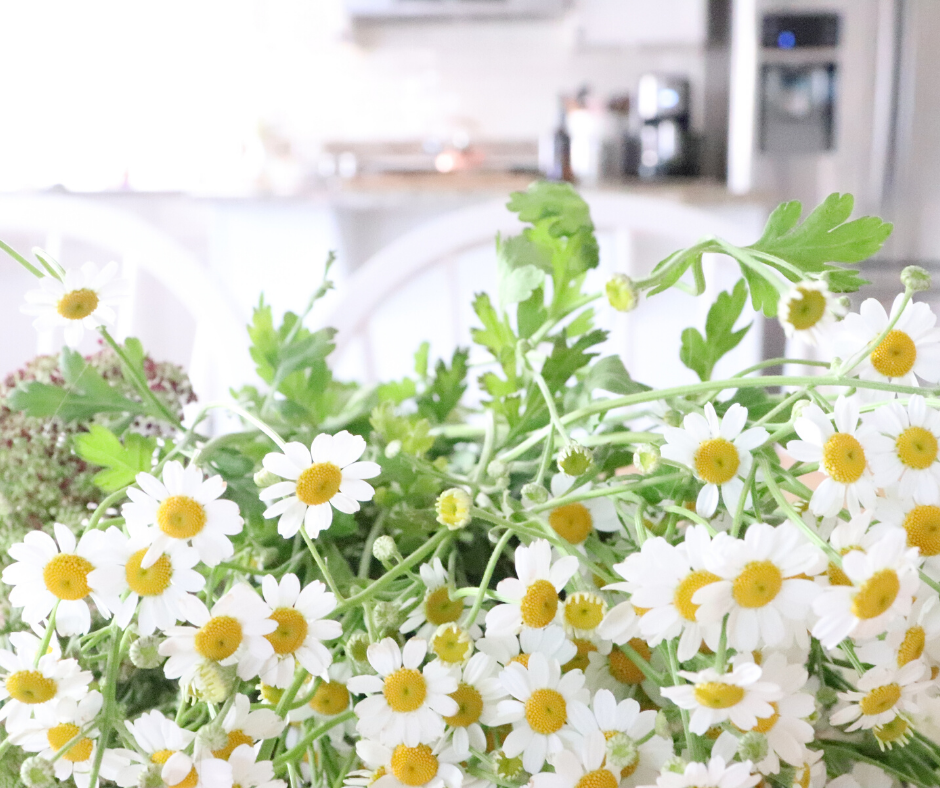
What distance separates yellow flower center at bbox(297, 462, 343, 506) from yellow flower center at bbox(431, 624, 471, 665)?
0.17 feet

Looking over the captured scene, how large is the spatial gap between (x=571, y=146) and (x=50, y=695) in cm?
363

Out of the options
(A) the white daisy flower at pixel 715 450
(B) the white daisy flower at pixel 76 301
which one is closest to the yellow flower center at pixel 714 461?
(A) the white daisy flower at pixel 715 450

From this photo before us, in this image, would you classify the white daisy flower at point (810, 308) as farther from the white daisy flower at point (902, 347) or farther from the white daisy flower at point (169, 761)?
the white daisy flower at point (169, 761)

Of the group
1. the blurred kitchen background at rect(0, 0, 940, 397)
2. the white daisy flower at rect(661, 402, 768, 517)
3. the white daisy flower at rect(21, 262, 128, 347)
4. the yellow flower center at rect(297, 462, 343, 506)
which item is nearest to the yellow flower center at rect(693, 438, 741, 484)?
the white daisy flower at rect(661, 402, 768, 517)

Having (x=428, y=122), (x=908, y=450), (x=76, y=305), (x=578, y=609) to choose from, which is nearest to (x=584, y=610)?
(x=578, y=609)

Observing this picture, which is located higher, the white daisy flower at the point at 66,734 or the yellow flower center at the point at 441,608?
the yellow flower center at the point at 441,608

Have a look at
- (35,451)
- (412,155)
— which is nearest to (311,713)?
(35,451)

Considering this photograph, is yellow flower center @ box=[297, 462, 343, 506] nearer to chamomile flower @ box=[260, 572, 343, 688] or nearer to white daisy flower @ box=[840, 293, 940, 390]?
chamomile flower @ box=[260, 572, 343, 688]

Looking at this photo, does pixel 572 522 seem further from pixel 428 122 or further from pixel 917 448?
pixel 428 122

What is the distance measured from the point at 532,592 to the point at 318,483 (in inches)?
2.7

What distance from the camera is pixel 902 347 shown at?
12.0 inches

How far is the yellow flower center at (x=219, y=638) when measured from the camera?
0.83 ft

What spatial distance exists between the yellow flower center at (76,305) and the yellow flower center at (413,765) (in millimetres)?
186

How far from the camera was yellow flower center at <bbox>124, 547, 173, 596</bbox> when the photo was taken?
0.26 meters
